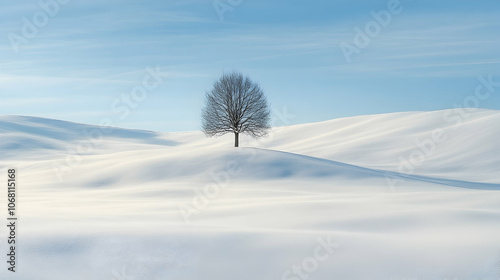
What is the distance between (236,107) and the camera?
3694 centimetres

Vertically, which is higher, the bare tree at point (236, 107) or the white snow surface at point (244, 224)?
the bare tree at point (236, 107)

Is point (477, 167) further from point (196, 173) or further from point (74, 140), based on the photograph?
point (74, 140)

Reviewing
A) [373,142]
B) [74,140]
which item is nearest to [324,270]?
[373,142]

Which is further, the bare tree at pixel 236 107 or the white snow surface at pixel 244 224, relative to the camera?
the bare tree at pixel 236 107

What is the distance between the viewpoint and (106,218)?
43.8 ft

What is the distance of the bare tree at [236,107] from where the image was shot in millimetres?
36969

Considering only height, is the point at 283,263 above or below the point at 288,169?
below

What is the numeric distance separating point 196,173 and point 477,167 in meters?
25.0

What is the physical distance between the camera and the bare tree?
3697 cm

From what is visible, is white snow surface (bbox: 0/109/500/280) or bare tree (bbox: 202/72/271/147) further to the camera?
bare tree (bbox: 202/72/271/147)

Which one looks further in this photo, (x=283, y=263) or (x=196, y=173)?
(x=196, y=173)

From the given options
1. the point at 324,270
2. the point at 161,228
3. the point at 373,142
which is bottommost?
the point at 324,270

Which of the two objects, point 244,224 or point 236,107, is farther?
point 236,107

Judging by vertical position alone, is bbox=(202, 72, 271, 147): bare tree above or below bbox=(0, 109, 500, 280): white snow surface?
above
